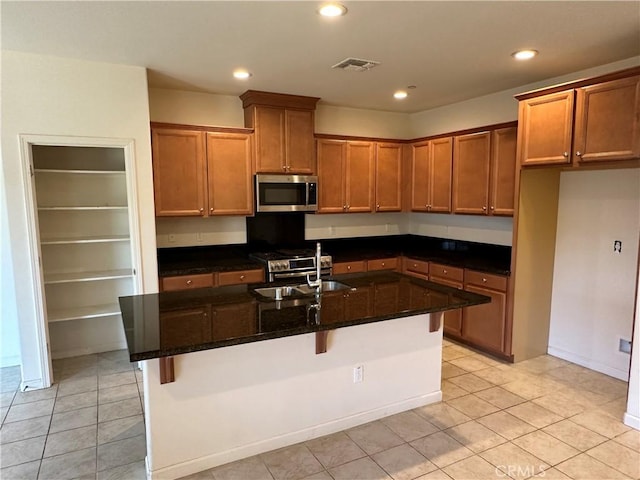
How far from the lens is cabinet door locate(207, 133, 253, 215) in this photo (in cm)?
426

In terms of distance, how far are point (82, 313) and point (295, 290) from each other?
7.43 ft

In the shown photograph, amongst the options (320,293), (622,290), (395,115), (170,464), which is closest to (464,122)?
(395,115)

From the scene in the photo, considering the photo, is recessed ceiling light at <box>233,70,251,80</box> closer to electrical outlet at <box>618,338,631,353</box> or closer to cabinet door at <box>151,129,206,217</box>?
cabinet door at <box>151,129,206,217</box>

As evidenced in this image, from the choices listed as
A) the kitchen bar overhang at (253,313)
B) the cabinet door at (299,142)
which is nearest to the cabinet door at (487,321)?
the kitchen bar overhang at (253,313)

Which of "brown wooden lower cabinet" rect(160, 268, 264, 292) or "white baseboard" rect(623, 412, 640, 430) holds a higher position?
"brown wooden lower cabinet" rect(160, 268, 264, 292)

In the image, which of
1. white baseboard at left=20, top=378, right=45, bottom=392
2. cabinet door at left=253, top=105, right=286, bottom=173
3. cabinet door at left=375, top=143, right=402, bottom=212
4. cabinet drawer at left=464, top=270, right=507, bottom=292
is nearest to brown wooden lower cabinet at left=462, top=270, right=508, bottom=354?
cabinet drawer at left=464, top=270, right=507, bottom=292

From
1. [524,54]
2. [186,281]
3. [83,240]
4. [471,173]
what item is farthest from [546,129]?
[83,240]

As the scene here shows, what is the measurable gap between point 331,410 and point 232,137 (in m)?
2.87

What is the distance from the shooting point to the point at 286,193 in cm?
457

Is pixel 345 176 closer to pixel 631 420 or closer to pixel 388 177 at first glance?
pixel 388 177

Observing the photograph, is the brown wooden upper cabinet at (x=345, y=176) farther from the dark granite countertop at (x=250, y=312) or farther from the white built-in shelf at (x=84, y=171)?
the white built-in shelf at (x=84, y=171)

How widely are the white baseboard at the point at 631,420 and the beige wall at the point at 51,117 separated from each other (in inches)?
157

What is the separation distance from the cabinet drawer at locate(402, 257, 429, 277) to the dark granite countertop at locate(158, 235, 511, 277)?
0.06 meters

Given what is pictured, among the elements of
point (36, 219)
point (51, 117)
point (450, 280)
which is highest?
point (51, 117)
